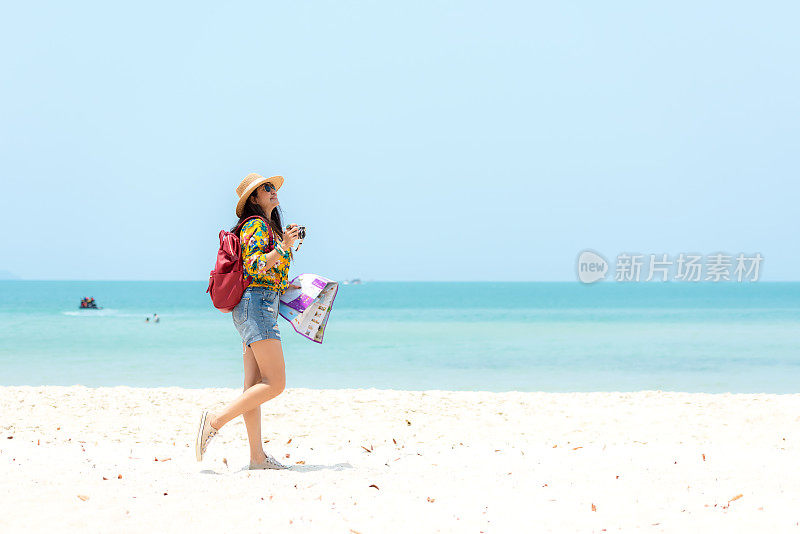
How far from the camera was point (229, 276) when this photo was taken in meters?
3.97

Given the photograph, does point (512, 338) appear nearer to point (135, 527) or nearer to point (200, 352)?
point (200, 352)

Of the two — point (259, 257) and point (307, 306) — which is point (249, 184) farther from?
point (307, 306)

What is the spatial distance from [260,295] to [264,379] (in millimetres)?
493

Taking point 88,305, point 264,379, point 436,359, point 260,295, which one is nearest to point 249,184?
point 260,295

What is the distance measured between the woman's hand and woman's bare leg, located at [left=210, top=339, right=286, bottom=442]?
0.56 metres

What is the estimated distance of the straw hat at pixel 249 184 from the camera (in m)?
4.14

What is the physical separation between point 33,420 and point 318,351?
12.2m

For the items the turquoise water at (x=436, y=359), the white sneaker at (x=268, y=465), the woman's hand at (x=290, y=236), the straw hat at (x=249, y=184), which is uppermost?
the turquoise water at (x=436, y=359)

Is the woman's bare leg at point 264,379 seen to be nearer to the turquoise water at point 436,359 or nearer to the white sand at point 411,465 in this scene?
the white sand at point 411,465

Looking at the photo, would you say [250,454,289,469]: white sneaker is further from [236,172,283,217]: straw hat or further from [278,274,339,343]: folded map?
[236,172,283,217]: straw hat

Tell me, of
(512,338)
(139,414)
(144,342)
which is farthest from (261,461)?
(512,338)

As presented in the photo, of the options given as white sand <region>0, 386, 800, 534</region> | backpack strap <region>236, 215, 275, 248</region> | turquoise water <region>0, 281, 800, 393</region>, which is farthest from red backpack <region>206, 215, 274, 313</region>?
turquoise water <region>0, 281, 800, 393</region>

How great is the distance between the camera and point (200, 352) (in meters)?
19.3

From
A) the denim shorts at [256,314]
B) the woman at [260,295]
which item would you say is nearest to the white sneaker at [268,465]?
the woman at [260,295]
